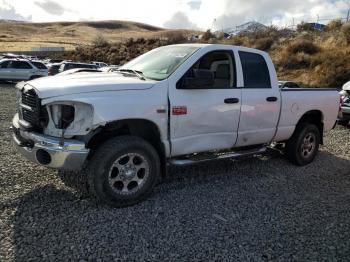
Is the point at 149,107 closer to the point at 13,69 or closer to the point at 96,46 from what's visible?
the point at 13,69

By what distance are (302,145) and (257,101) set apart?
163 cm

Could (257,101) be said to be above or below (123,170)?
above

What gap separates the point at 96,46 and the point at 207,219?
177 feet

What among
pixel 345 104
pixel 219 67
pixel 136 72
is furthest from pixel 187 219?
pixel 345 104

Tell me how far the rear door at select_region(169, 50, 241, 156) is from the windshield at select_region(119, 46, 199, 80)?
196 mm

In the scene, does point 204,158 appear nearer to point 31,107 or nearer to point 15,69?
point 31,107

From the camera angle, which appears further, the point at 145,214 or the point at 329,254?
the point at 145,214

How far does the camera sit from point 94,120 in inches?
165

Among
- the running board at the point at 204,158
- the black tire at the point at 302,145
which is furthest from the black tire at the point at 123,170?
the black tire at the point at 302,145

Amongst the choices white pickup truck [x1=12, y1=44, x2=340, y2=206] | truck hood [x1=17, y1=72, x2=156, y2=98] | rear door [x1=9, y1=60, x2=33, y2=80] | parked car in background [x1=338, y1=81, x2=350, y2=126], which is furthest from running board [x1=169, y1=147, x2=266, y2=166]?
rear door [x1=9, y1=60, x2=33, y2=80]

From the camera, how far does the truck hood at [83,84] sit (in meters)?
4.18

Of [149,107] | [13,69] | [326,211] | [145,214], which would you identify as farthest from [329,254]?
[13,69]

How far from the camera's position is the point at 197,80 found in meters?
4.80

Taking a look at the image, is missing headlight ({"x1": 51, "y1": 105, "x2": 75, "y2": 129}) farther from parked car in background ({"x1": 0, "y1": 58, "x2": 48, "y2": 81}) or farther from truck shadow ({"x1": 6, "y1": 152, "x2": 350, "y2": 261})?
parked car in background ({"x1": 0, "y1": 58, "x2": 48, "y2": 81})
